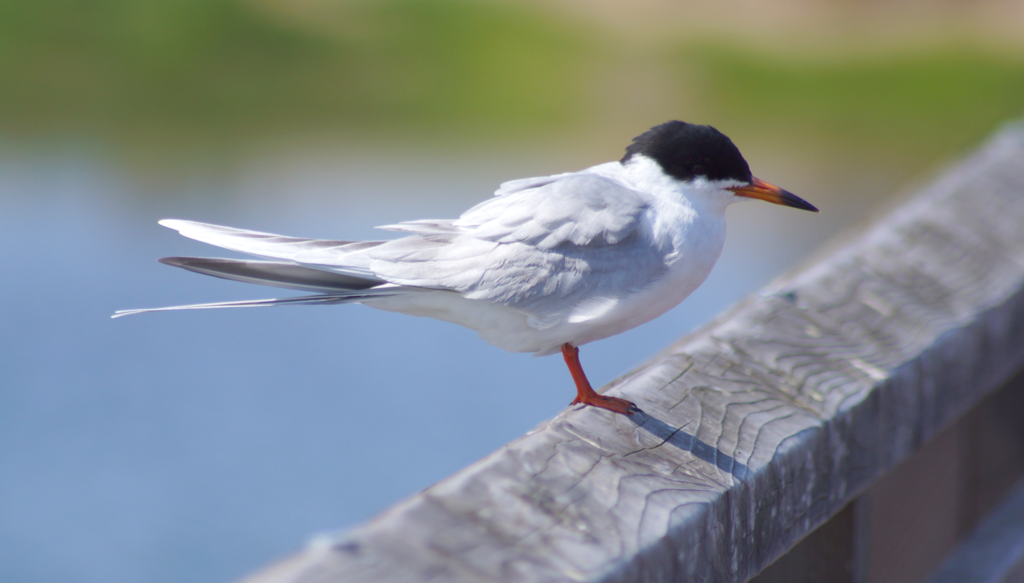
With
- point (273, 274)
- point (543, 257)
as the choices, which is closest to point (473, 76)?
point (543, 257)

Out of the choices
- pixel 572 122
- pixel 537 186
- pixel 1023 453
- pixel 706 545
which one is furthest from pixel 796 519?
pixel 572 122

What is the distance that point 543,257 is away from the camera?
1765mm

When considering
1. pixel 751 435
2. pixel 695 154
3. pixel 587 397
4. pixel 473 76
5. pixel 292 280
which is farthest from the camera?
pixel 473 76

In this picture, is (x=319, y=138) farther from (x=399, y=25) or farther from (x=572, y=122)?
(x=572, y=122)

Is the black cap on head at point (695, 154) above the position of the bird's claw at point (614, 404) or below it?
above

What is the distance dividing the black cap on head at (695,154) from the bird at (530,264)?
0.11 meters

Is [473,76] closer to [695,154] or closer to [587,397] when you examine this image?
[695,154]

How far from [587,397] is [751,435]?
28 cm

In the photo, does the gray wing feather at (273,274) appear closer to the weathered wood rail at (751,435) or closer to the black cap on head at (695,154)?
the weathered wood rail at (751,435)

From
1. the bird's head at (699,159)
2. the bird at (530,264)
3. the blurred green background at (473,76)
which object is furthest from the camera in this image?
the blurred green background at (473,76)

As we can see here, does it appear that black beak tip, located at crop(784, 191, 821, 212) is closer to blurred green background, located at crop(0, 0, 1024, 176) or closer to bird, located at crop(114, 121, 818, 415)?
bird, located at crop(114, 121, 818, 415)

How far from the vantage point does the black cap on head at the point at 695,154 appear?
1951mm

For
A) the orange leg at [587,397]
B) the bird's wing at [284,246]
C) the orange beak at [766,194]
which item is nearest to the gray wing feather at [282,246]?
the bird's wing at [284,246]

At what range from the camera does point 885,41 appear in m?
11.3
